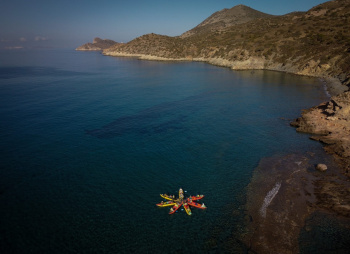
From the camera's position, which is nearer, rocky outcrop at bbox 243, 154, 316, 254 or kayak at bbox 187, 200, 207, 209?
rocky outcrop at bbox 243, 154, 316, 254

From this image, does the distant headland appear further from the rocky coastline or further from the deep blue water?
the deep blue water

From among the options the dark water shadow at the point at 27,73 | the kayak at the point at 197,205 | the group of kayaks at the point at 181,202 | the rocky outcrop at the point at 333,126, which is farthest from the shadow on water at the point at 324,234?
the dark water shadow at the point at 27,73

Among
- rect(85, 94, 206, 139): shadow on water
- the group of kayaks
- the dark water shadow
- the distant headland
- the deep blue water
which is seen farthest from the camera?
the dark water shadow

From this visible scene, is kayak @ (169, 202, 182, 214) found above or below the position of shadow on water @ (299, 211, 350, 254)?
above

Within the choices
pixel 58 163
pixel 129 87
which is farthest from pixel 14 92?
pixel 58 163

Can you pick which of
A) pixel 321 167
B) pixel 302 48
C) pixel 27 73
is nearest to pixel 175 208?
pixel 321 167

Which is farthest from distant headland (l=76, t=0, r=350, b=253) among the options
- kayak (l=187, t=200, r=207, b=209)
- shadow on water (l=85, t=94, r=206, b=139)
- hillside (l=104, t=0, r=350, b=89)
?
shadow on water (l=85, t=94, r=206, b=139)

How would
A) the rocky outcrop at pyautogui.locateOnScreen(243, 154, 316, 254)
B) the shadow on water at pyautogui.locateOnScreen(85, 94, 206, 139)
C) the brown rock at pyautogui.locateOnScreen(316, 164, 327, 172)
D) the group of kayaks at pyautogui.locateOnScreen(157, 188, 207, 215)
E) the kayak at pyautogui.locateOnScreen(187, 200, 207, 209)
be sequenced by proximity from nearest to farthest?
the rocky outcrop at pyautogui.locateOnScreen(243, 154, 316, 254)
the group of kayaks at pyautogui.locateOnScreen(157, 188, 207, 215)
the kayak at pyautogui.locateOnScreen(187, 200, 207, 209)
the brown rock at pyautogui.locateOnScreen(316, 164, 327, 172)
the shadow on water at pyautogui.locateOnScreen(85, 94, 206, 139)
